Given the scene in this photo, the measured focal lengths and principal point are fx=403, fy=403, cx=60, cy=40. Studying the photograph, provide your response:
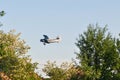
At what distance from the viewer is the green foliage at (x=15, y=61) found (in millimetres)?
52672

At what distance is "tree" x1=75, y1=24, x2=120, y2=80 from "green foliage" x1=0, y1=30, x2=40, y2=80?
890 cm

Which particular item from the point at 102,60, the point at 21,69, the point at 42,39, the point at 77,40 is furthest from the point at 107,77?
the point at 21,69

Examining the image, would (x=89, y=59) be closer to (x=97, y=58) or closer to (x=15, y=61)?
(x=97, y=58)

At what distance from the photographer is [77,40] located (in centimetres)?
4919

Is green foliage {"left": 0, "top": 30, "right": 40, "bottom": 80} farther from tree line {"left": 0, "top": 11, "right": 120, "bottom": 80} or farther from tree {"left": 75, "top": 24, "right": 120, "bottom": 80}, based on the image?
tree {"left": 75, "top": 24, "right": 120, "bottom": 80}

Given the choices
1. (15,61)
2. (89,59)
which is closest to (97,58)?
(89,59)

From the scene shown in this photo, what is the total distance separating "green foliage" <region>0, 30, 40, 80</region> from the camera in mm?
52672

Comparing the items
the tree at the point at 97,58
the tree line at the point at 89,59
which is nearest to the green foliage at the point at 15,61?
the tree line at the point at 89,59

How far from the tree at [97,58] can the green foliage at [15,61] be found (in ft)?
29.2

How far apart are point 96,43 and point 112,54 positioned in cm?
232

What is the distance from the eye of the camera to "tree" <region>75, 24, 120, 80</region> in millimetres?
47062

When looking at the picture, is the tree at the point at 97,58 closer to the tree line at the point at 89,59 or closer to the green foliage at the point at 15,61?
the tree line at the point at 89,59

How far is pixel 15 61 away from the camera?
55.4m

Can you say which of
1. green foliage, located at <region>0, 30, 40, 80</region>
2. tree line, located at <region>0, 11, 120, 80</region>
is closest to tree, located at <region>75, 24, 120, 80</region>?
tree line, located at <region>0, 11, 120, 80</region>
